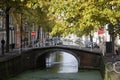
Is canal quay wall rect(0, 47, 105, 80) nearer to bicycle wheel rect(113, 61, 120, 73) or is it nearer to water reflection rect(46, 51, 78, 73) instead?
water reflection rect(46, 51, 78, 73)

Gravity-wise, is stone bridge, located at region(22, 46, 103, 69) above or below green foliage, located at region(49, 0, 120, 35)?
below

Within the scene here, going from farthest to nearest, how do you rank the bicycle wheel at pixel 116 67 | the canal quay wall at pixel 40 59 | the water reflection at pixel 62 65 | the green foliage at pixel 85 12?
the water reflection at pixel 62 65
the canal quay wall at pixel 40 59
the bicycle wheel at pixel 116 67
the green foliage at pixel 85 12

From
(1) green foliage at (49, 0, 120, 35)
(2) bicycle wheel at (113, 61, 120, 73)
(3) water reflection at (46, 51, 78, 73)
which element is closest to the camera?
(1) green foliage at (49, 0, 120, 35)

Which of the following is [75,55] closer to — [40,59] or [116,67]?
[40,59]

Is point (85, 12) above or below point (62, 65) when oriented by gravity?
above

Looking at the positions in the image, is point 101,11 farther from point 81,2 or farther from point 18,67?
point 18,67

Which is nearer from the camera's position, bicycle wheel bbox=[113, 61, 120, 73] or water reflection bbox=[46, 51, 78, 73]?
bicycle wheel bbox=[113, 61, 120, 73]

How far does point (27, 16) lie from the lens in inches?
1577

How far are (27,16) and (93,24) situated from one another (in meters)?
22.6

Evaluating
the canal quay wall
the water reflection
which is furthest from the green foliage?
the water reflection

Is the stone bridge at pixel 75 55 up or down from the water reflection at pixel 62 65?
up

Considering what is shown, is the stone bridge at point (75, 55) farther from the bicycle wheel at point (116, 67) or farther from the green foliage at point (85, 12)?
the green foliage at point (85, 12)

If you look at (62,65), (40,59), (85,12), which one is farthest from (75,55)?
(85,12)

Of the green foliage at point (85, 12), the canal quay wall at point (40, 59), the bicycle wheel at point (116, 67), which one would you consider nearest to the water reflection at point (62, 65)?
the canal quay wall at point (40, 59)
